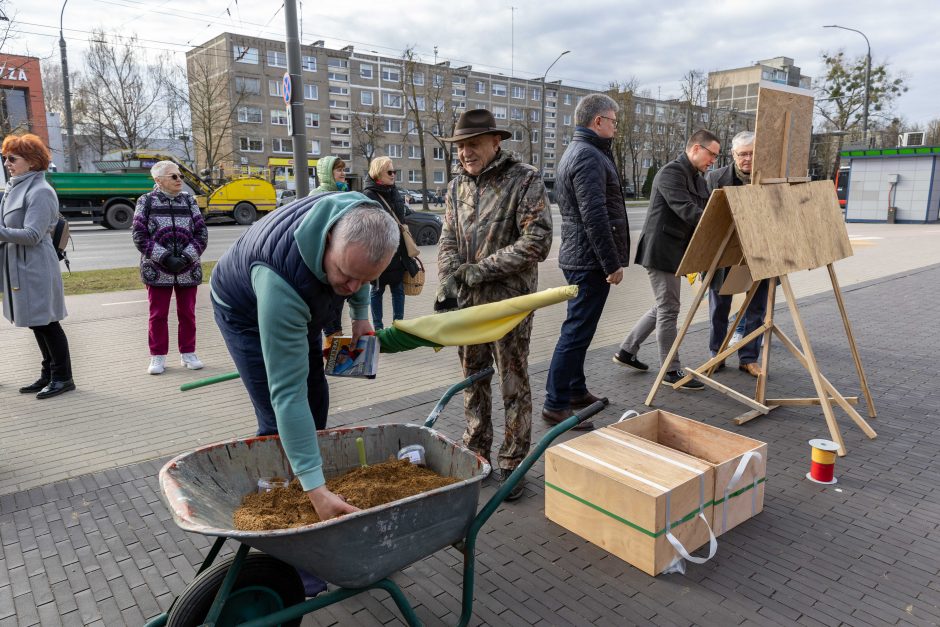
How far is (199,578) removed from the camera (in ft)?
6.44

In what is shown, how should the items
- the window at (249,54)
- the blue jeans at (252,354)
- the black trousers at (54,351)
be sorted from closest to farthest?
the blue jeans at (252,354) → the black trousers at (54,351) → the window at (249,54)

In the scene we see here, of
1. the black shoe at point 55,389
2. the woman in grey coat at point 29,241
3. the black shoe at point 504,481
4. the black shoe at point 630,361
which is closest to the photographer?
the black shoe at point 504,481

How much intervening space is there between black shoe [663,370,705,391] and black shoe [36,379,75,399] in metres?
4.91

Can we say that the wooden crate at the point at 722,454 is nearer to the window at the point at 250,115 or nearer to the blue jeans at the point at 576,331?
the blue jeans at the point at 576,331

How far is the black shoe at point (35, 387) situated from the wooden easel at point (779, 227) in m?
4.83

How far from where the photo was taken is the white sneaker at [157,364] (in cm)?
556

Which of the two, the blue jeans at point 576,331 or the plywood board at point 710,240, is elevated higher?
the plywood board at point 710,240

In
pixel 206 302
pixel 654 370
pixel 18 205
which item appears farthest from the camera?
pixel 206 302

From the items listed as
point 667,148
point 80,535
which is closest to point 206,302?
point 80,535

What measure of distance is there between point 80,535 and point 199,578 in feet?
4.89

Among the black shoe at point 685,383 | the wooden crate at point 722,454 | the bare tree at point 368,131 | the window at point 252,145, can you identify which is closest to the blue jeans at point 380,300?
the black shoe at point 685,383

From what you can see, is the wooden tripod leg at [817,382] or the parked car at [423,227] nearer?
the wooden tripod leg at [817,382]

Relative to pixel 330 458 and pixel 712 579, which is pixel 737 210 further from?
pixel 330 458

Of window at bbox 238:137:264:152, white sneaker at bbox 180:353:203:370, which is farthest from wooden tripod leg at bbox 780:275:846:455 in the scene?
window at bbox 238:137:264:152
